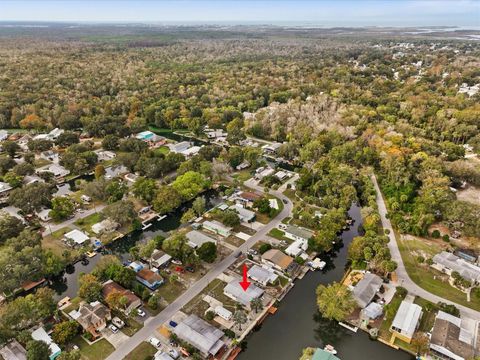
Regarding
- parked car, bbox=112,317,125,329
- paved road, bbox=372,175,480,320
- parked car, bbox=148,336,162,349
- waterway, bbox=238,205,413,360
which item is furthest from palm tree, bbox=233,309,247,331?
paved road, bbox=372,175,480,320

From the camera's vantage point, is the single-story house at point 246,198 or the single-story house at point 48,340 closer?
the single-story house at point 48,340

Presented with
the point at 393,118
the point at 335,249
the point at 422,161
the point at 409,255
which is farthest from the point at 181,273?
the point at 393,118

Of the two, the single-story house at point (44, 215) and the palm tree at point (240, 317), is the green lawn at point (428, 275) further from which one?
the single-story house at point (44, 215)

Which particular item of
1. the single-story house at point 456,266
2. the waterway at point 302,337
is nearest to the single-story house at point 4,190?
the waterway at point 302,337

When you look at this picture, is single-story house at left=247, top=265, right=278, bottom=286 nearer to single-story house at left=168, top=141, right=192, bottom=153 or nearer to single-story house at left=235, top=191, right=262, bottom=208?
single-story house at left=235, top=191, right=262, bottom=208

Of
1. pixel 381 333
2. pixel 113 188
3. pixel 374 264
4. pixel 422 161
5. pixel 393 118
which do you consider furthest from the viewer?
pixel 393 118

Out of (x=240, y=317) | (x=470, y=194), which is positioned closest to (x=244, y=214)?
(x=240, y=317)

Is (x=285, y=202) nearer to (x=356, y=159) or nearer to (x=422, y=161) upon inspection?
(x=356, y=159)
